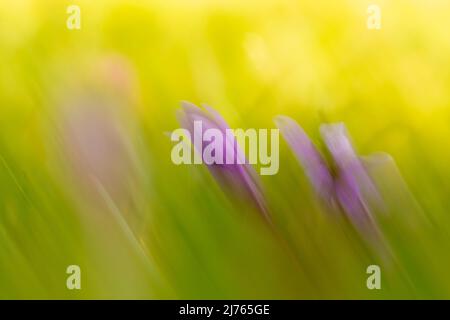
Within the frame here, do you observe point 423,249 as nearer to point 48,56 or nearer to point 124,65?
point 124,65

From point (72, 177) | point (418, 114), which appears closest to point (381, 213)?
point (418, 114)

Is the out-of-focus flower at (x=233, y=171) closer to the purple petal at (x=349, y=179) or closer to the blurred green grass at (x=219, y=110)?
the blurred green grass at (x=219, y=110)

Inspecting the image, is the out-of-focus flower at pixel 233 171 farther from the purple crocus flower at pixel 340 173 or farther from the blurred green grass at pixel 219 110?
the purple crocus flower at pixel 340 173

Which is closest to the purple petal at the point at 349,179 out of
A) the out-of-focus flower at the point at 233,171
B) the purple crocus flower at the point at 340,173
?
the purple crocus flower at the point at 340,173

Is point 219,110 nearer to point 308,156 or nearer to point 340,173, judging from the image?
point 308,156

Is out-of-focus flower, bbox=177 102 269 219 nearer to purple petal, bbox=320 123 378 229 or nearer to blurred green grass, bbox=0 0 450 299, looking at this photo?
blurred green grass, bbox=0 0 450 299

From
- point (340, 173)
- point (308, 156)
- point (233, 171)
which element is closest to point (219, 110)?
point (233, 171)

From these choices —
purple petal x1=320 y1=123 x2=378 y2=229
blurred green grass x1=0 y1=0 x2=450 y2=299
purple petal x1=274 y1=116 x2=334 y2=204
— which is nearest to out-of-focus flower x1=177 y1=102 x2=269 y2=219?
blurred green grass x1=0 y1=0 x2=450 y2=299
